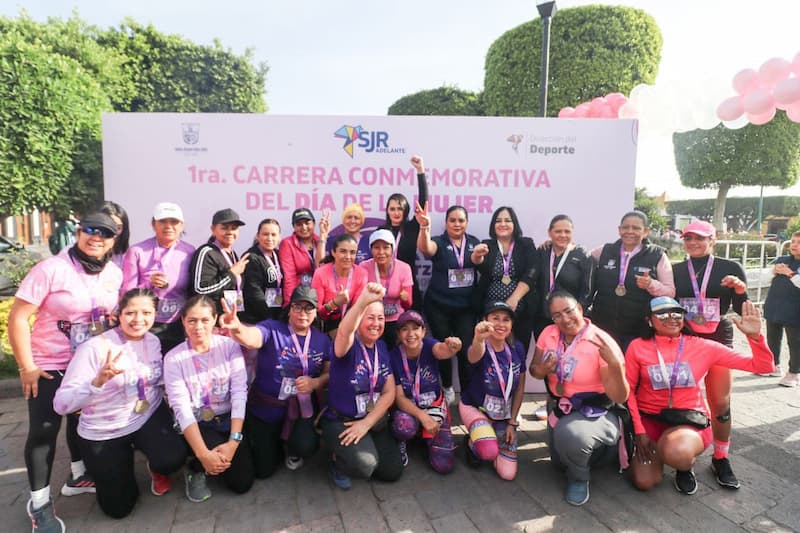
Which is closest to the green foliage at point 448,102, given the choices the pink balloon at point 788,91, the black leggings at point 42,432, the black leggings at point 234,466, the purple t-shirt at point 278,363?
the pink balloon at point 788,91

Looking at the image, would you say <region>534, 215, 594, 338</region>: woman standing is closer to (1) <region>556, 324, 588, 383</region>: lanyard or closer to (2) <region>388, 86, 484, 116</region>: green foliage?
(1) <region>556, 324, 588, 383</region>: lanyard

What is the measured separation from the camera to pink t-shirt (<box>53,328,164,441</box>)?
7.91 feet

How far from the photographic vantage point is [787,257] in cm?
479

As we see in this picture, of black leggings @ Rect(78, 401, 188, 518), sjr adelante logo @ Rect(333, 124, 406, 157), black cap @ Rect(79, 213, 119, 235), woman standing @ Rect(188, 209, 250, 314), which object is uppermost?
sjr adelante logo @ Rect(333, 124, 406, 157)

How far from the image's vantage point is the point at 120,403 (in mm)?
2613

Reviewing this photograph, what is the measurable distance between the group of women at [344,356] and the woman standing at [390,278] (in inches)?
0.7

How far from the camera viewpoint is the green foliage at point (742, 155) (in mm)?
17203

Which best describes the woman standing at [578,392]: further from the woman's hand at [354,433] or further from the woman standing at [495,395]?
the woman's hand at [354,433]

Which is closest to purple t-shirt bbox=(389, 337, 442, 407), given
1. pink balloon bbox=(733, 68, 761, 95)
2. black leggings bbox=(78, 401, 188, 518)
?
black leggings bbox=(78, 401, 188, 518)

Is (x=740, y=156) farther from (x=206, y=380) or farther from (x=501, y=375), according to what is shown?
(x=206, y=380)

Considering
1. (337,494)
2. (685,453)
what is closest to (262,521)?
(337,494)

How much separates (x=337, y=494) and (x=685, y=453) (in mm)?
2334

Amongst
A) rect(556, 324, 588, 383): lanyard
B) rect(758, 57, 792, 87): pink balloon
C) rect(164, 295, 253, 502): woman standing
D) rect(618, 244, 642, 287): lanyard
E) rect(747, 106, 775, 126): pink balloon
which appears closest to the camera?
rect(164, 295, 253, 502): woman standing

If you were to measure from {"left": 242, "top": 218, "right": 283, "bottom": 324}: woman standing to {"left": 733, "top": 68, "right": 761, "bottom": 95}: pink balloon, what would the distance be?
17.9ft
